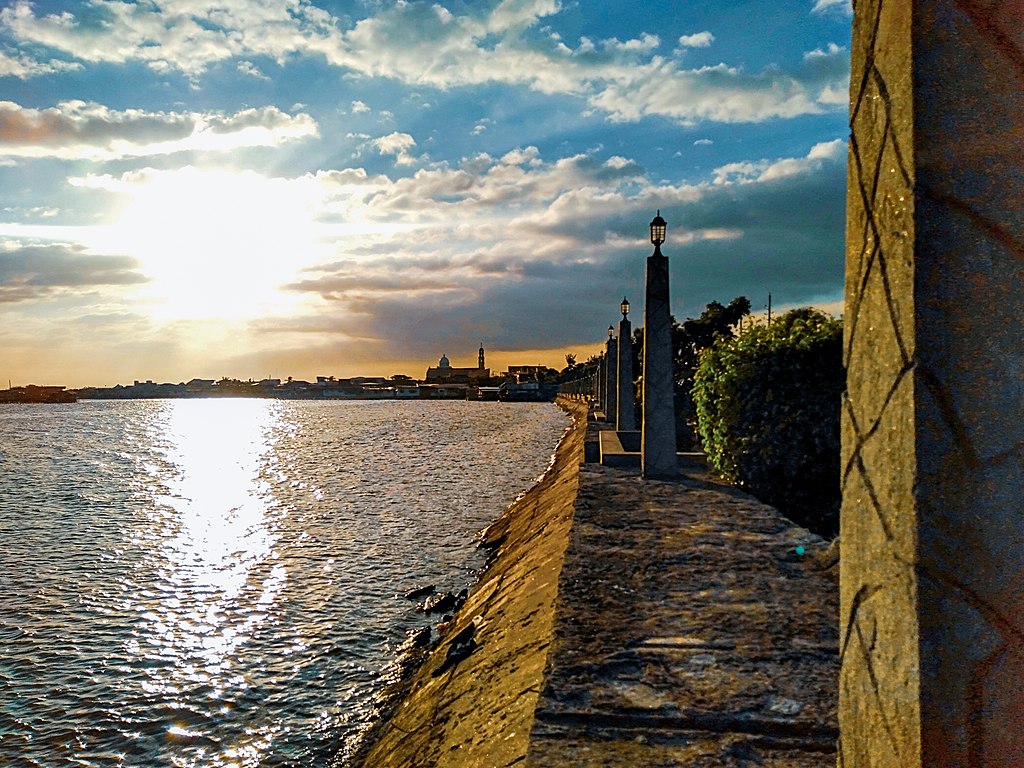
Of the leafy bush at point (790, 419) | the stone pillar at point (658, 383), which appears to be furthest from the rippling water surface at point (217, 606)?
the leafy bush at point (790, 419)

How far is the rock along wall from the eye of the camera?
14.8 feet

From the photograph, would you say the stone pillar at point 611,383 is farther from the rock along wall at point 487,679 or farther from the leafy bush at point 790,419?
the rock along wall at point 487,679

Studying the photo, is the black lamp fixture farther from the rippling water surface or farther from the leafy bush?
the rippling water surface

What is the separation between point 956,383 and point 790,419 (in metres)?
8.56

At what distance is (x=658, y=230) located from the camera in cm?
1159

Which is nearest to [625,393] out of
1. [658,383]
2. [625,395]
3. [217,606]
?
[625,395]

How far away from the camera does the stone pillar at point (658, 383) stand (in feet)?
37.3

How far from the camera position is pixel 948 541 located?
1.52 meters

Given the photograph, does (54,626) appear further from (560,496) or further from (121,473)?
(121,473)

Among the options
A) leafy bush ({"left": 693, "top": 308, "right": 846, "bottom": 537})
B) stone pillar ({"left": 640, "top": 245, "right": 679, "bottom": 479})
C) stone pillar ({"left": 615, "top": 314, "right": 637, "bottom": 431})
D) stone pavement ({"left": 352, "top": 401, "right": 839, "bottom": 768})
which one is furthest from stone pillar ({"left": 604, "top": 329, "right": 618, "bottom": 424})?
stone pavement ({"left": 352, "top": 401, "right": 839, "bottom": 768})

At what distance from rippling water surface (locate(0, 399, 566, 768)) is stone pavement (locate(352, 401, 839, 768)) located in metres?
1.49

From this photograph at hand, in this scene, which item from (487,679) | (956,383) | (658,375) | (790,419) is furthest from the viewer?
(658,375)

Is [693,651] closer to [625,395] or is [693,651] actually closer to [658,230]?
[658,230]

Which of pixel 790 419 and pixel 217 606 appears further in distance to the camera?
pixel 217 606
